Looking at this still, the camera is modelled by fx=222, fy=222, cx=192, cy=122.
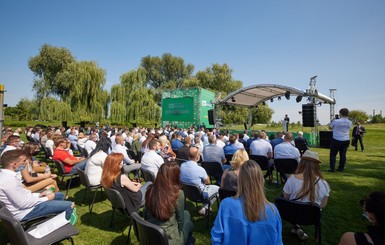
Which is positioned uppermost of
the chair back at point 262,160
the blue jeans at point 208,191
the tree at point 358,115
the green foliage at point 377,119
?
the tree at point 358,115

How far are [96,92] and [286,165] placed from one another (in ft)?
59.7

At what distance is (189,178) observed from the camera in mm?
3873

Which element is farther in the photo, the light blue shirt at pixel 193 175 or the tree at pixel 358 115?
the tree at pixel 358 115

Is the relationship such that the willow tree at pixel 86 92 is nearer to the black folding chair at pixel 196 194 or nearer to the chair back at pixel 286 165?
the chair back at pixel 286 165

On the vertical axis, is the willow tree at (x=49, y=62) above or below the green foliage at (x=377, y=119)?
above

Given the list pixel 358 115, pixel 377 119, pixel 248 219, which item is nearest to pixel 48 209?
pixel 248 219

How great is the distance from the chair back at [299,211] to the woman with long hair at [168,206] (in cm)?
127

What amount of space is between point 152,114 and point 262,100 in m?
A: 11.5

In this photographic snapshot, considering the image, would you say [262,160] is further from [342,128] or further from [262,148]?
[342,128]

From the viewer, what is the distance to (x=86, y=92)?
63.0ft

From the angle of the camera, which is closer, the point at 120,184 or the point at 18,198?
the point at 18,198

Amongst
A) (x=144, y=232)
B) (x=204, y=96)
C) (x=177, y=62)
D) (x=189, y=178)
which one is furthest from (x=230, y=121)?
(x=144, y=232)

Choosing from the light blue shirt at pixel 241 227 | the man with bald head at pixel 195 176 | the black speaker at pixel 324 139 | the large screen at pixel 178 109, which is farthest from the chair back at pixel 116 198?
the large screen at pixel 178 109

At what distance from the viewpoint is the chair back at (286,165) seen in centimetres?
511
